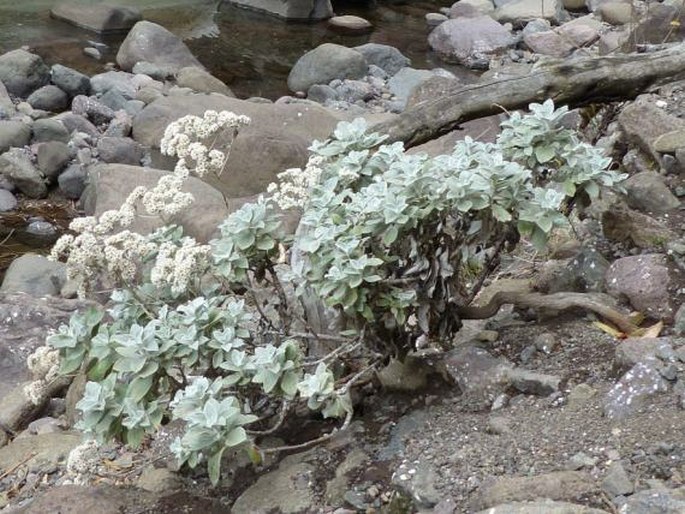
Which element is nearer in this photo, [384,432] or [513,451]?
[513,451]

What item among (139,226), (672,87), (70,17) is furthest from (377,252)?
(70,17)

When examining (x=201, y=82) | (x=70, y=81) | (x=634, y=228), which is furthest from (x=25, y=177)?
(x=634, y=228)

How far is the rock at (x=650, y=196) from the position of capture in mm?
3729

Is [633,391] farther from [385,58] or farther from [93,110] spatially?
[385,58]

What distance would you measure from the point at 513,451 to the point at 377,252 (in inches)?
24.8

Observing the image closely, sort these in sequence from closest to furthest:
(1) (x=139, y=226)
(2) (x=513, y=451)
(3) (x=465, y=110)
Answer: (2) (x=513, y=451)
(3) (x=465, y=110)
(1) (x=139, y=226)

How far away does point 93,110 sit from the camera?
33.4 feet

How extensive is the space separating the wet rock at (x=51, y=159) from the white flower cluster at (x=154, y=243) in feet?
19.8

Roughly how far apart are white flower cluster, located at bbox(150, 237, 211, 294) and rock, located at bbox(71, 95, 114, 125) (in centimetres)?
753

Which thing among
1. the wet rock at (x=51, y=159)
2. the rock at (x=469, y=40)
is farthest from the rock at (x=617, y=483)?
the rock at (x=469, y=40)

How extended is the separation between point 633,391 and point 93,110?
8389 mm

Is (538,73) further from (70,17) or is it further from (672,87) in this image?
(70,17)

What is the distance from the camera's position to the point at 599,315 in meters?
3.13

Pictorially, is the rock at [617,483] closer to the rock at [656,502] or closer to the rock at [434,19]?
the rock at [656,502]
